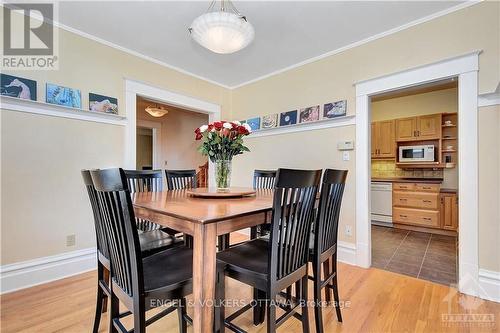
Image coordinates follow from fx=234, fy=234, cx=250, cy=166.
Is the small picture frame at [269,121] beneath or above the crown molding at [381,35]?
beneath

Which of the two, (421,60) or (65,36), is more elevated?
(65,36)

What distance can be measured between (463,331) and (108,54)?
4.12 meters

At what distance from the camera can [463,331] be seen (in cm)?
156

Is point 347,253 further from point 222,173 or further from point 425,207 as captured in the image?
point 425,207

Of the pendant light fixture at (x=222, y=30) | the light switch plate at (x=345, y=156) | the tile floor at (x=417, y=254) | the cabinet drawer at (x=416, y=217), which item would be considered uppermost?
the pendant light fixture at (x=222, y=30)

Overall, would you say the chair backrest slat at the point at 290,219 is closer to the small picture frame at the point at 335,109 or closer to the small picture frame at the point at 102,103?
the small picture frame at the point at 335,109

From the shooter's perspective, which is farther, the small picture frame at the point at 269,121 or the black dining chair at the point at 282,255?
the small picture frame at the point at 269,121

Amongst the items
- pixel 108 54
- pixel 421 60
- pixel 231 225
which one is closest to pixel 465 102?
pixel 421 60

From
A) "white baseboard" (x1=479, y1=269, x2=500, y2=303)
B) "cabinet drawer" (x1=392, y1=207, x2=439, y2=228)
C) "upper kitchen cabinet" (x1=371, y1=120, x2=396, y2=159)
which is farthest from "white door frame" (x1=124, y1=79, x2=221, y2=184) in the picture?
"cabinet drawer" (x1=392, y1=207, x2=439, y2=228)

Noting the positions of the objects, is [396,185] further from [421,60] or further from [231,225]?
[231,225]

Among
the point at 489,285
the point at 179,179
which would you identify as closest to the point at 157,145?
the point at 179,179

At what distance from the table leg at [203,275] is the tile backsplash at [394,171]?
517 centimetres

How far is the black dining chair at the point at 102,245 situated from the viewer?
122 centimetres

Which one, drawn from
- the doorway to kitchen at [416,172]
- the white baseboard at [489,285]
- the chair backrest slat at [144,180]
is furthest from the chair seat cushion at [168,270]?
the doorway to kitchen at [416,172]
